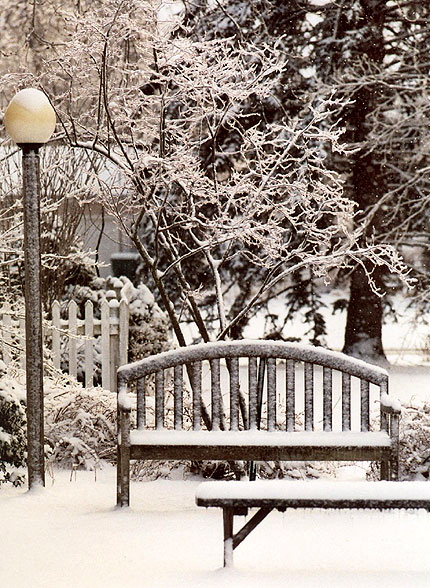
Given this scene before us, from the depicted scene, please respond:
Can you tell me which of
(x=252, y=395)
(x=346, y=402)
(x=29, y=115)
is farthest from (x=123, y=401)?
(x=29, y=115)

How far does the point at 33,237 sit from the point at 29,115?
812 mm

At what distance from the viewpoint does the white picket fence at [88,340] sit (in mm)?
10422

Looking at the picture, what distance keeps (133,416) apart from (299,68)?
891 cm

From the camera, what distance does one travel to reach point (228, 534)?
4.92 metres

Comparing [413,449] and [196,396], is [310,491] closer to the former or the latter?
[196,396]

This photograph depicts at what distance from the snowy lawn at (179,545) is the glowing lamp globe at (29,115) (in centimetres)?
239

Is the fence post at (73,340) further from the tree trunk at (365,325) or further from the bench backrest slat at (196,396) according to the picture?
the tree trunk at (365,325)

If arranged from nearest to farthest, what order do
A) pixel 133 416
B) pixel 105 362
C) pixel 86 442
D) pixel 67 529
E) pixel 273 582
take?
pixel 273 582 → pixel 67 529 → pixel 86 442 → pixel 133 416 → pixel 105 362

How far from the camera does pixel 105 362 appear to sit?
35.3 ft

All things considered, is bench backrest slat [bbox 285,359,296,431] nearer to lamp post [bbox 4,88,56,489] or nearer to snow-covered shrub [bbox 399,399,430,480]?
snow-covered shrub [bbox 399,399,430,480]

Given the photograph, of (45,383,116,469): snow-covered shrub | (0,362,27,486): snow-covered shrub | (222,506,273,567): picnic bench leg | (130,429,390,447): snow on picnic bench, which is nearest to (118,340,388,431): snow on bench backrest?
(130,429,390,447): snow on picnic bench

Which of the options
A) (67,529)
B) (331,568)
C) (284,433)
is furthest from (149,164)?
(331,568)

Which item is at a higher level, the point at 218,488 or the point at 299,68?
the point at 299,68

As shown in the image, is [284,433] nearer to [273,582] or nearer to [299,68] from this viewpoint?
[273,582]
